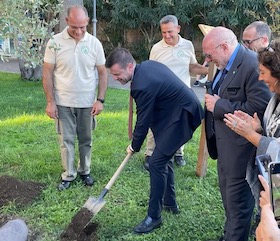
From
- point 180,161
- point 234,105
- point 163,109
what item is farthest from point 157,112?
point 180,161

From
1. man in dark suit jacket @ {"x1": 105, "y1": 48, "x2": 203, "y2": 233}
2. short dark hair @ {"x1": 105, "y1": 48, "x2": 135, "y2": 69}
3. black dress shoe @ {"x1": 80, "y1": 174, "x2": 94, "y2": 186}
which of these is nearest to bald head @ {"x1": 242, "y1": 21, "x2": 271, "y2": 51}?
man in dark suit jacket @ {"x1": 105, "y1": 48, "x2": 203, "y2": 233}

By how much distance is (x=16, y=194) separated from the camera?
394cm

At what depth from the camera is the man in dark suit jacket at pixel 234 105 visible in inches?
104

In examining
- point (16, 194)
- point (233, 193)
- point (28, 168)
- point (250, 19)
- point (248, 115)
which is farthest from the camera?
point (250, 19)

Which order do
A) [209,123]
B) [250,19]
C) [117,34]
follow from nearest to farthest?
[209,123] < [250,19] < [117,34]

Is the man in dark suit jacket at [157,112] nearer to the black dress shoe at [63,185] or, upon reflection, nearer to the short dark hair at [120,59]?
the short dark hair at [120,59]

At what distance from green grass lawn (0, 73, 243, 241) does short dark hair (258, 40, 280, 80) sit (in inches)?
68.5

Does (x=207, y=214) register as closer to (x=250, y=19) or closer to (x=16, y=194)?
(x=16, y=194)

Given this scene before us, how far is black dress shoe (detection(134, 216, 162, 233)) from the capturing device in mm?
3402

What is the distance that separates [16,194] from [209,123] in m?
2.11

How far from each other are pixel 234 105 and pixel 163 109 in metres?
0.82

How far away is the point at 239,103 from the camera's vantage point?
270 cm

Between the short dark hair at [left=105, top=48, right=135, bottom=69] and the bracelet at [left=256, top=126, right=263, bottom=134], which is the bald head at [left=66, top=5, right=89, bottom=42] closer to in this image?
the short dark hair at [left=105, top=48, right=135, bottom=69]

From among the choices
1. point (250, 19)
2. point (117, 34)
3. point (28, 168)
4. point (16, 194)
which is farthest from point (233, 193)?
point (117, 34)
